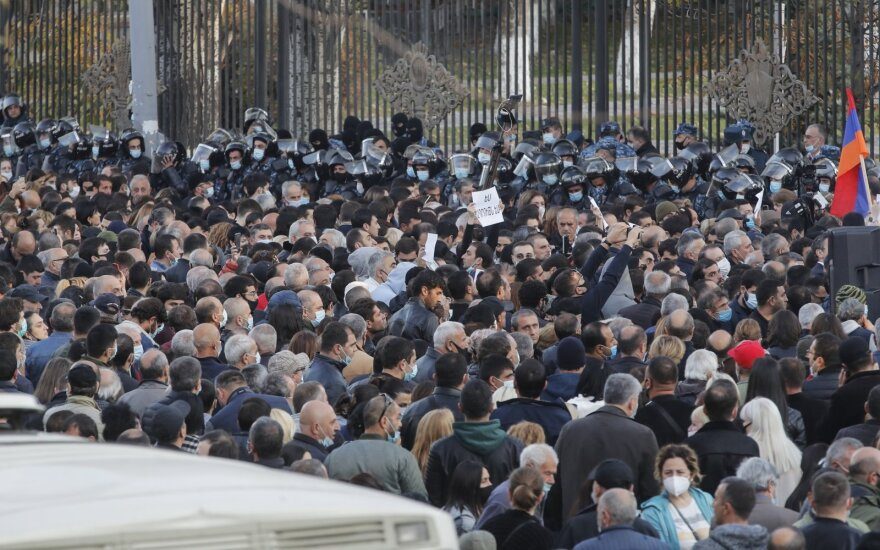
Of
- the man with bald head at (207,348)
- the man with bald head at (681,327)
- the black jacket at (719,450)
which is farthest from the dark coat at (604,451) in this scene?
the man with bald head at (207,348)

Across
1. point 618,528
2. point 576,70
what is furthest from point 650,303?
point 576,70

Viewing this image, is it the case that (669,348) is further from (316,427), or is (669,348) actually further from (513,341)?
(316,427)

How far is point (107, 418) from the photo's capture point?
842 centimetres

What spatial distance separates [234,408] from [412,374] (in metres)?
1.49

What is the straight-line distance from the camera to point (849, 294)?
11.3 meters

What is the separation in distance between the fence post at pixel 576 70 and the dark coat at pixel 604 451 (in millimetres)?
13974

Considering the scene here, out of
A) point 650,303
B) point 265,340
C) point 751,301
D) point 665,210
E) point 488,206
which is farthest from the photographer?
point 665,210

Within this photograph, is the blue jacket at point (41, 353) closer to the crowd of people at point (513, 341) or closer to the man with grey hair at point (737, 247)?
the crowd of people at point (513, 341)

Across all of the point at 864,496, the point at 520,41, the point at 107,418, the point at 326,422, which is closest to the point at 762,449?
the point at 864,496

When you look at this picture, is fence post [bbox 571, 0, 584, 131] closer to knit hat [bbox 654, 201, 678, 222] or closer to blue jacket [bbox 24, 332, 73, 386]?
knit hat [bbox 654, 201, 678, 222]

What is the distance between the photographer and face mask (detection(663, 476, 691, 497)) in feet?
24.0

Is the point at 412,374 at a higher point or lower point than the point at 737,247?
lower

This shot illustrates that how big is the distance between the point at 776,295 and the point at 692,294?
102 centimetres

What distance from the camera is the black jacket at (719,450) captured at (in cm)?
802
